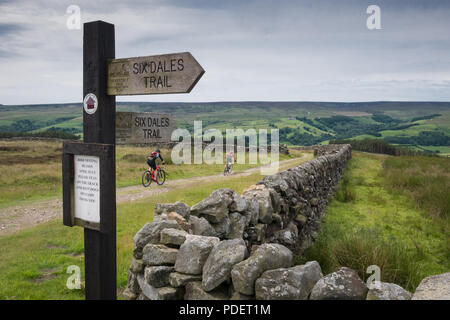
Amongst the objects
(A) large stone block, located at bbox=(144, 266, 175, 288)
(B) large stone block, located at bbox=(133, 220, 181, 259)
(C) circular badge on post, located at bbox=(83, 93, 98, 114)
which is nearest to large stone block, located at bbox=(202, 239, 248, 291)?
(A) large stone block, located at bbox=(144, 266, 175, 288)

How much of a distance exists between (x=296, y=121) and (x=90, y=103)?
12038cm

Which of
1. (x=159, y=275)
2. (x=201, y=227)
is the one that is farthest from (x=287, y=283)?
(x=201, y=227)

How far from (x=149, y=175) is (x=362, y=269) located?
11.6 meters

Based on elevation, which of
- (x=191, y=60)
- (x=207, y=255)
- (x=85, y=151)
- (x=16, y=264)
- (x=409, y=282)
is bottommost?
(x=16, y=264)

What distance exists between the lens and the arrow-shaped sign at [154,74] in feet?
9.49

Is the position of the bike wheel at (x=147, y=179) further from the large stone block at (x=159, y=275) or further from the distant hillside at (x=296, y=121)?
the large stone block at (x=159, y=275)

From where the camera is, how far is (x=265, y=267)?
9.04ft

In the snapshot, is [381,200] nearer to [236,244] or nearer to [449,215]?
[449,215]

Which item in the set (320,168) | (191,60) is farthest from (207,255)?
(320,168)

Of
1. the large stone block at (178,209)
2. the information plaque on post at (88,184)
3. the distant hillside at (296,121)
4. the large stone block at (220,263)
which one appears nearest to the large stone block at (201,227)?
the large stone block at (178,209)

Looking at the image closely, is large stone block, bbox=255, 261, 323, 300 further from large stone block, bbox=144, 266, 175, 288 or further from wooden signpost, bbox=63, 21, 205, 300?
wooden signpost, bbox=63, 21, 205, 300

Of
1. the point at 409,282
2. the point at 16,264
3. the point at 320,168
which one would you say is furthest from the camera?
the point at 320,168

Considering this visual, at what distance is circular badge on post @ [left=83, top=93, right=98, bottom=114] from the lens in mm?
3232

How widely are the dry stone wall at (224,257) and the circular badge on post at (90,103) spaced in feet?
4.85
